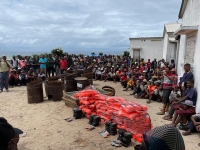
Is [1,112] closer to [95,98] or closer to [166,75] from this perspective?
[95,98]

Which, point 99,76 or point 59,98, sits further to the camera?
point 99,76

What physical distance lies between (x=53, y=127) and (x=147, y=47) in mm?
18343

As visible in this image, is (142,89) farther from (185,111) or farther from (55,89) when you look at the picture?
(55,89)

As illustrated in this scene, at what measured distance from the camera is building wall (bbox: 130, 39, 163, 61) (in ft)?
71.8

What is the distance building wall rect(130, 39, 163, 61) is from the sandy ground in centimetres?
1400

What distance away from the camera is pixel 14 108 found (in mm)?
8297

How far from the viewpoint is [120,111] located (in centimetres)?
572

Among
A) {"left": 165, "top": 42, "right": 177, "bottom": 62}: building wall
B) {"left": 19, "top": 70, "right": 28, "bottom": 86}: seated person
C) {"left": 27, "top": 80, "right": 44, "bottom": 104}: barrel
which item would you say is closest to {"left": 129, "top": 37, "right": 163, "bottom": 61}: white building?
{"left": 165, "top": 42, "right": 177, "bottom": 62}: building wall

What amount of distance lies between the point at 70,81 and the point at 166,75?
534 centimetres

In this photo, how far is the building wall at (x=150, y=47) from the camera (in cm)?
2189

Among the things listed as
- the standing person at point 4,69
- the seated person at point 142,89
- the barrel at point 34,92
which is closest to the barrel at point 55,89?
the barrel at point 34,92

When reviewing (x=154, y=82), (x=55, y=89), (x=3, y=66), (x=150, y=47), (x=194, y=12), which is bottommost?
(x=55, y=89)

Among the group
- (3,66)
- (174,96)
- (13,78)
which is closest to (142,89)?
(174,96)

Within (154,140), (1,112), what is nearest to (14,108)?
(1,112)
